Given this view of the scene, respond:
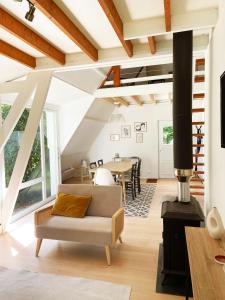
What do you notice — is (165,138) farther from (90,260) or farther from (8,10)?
(8,10)

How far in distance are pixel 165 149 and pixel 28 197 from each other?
469 cm

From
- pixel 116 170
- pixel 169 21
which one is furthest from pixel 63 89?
pixel 169 21

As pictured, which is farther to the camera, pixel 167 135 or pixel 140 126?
pixel 140 126

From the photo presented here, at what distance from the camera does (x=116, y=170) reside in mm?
5102

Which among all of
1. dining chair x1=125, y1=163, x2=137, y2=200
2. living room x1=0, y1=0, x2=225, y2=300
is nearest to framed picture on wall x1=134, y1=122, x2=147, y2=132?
dining chair x1=125, y1=163, x2=137, y2=200

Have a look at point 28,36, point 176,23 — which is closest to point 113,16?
point 176,23

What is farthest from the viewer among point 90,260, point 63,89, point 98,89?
point 98,89

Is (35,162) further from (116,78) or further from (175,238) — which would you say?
(175,238)

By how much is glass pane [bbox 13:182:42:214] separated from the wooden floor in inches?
37.7

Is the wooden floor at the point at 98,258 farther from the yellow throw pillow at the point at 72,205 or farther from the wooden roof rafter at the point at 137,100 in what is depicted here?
the wooden roof rafter at the point at 137,100

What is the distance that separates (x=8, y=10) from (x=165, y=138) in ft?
20.8

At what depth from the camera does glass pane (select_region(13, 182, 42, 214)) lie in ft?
15.4

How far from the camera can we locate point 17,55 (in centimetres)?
293

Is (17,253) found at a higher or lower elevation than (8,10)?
lower
